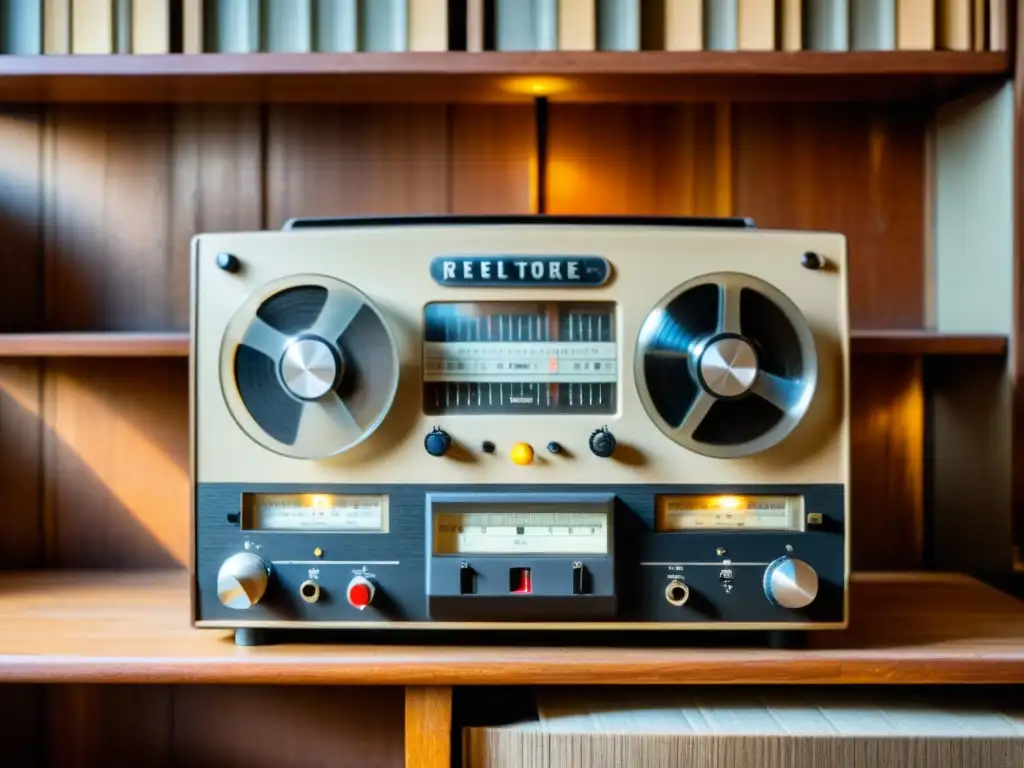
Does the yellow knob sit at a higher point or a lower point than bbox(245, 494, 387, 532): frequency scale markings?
higher

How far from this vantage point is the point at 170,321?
1283 millimetres

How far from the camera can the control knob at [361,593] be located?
2.83 feet

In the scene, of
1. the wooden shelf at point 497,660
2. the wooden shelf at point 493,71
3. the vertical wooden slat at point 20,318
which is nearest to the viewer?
the wooden shelf at point 497,660

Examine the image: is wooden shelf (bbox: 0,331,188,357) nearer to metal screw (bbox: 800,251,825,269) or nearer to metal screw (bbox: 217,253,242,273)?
metal screw (bbox: 217,253,242,273)

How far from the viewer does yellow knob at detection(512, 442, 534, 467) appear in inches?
34.4

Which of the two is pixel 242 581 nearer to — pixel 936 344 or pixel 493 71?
pixel 493 71

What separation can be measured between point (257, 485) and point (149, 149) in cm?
66

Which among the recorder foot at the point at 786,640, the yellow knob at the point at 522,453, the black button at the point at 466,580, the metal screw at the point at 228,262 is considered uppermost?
the metal screw at the point at 228,262

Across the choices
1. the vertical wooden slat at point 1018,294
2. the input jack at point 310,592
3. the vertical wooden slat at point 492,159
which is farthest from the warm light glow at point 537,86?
the input jack at point 310,592

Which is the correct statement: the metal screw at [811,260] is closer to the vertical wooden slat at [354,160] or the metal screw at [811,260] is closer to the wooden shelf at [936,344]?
the wooden shelf at [936,344]

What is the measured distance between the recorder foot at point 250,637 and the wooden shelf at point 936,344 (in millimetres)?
779

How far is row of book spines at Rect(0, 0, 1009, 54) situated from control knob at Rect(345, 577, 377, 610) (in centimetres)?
61

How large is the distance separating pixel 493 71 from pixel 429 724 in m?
0.70

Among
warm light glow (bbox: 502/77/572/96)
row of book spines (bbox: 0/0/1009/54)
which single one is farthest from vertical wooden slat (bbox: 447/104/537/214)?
row of book spines (bbox: 0/0/1009/54)
